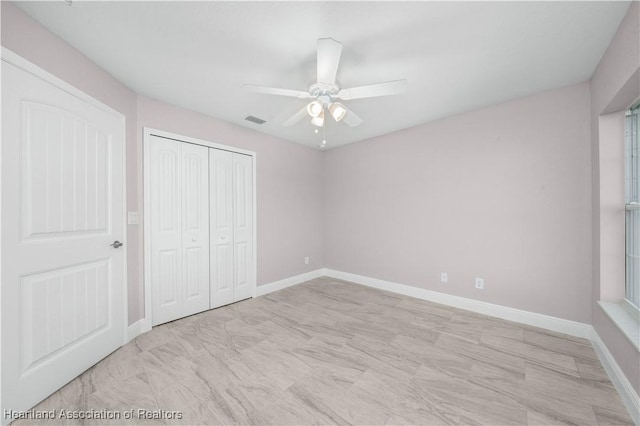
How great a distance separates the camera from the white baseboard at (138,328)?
228 centimetres

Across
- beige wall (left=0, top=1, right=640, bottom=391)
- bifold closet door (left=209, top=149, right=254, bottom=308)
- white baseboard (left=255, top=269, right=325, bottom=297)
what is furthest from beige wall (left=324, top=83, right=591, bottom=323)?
bifold closet door (left=209, top=149, right=254, bottom=308)

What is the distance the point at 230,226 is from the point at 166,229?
0.77 metres

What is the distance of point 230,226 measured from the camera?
128 inches

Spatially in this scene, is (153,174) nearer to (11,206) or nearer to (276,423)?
(11,206)

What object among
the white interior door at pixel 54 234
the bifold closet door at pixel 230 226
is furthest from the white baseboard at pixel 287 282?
the white interior door at pixel 54 234

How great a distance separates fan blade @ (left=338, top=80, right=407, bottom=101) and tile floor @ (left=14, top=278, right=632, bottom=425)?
6.91 feet

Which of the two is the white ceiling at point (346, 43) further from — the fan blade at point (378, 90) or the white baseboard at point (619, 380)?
the white baseboard at point (619, 380)

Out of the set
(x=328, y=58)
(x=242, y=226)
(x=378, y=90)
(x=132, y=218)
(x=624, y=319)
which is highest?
(x=328, y=58)

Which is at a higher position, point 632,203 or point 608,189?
point 608,189

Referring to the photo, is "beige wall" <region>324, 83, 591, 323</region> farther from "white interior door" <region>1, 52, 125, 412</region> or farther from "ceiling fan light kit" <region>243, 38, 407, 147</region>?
"white interior door" <region>1, 52, 125, 412</region>

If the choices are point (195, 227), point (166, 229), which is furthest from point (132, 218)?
point (195, 227)

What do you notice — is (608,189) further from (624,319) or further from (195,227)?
(195,227)

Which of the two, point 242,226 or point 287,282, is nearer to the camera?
point 242,226

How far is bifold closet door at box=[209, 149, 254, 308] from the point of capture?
10.1ft
